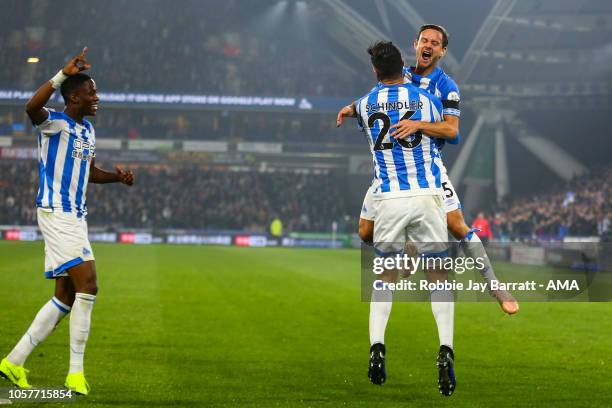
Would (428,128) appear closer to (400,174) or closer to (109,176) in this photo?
(400,174)

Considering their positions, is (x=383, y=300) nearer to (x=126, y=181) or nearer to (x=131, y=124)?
(x=126, y=181)

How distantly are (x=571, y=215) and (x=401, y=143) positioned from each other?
27997mm

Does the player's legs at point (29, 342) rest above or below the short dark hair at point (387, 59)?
below

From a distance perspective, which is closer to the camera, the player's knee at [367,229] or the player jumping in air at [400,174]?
the player jumping in air at [400,174]

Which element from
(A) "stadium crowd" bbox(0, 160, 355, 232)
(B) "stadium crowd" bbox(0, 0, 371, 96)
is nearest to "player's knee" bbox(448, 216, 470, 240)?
(A) "stadium crowd" bbox(0, 160, 355, 232)

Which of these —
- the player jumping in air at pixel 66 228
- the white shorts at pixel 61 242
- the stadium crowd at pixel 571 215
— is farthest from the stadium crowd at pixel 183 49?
the white shorts at pixel 61 242

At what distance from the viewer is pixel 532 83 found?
48.1m

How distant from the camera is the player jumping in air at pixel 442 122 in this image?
713cm

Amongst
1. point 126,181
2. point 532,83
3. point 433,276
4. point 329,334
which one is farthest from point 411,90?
point 532,83

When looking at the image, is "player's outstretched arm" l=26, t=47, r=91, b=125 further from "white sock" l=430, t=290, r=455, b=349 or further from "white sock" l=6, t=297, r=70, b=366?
"white sock" l=430, t=290, r=455, b=349

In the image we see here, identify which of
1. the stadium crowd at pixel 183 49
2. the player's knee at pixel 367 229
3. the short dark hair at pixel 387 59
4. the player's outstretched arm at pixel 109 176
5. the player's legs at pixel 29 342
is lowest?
the player's legs at pixel 29 342

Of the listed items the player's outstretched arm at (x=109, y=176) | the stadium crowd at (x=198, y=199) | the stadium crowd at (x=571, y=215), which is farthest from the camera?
the stadium crowd at (x=198, y=199)

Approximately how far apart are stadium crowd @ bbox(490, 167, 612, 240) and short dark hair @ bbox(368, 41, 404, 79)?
77.7ft

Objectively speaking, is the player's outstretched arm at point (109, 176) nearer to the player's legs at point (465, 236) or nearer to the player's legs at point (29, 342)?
the player's legs at point (29, 342)
